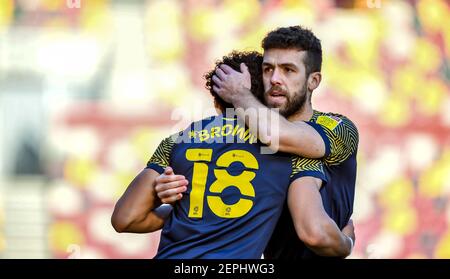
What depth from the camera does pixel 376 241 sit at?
5.36 m

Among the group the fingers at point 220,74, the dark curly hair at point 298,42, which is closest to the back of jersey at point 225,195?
the fingers at point 220,74

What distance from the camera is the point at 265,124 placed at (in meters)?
2.94

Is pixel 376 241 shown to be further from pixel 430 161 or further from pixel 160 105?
pixel 160 105

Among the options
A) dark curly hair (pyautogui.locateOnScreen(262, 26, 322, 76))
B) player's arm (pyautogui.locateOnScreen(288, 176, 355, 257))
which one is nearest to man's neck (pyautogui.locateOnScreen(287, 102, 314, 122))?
dark curly hair (pyautogui.locateOnScreen(262, 26, 322, 76))

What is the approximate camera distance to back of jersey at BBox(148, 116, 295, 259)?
2.82 m

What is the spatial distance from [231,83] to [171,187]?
0.44m

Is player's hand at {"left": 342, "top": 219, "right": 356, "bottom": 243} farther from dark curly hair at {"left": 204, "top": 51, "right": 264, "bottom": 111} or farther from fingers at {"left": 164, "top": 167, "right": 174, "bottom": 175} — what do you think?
fingers at {"left": 164, "top": 167, "right": 174, "bottom": 175}

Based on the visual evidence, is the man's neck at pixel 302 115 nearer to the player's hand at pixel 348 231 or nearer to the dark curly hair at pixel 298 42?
the dark curly hair at pixel 298 42

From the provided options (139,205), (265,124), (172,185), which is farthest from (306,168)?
(139,205)

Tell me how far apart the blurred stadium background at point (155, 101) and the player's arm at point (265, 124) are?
7.24 feet
